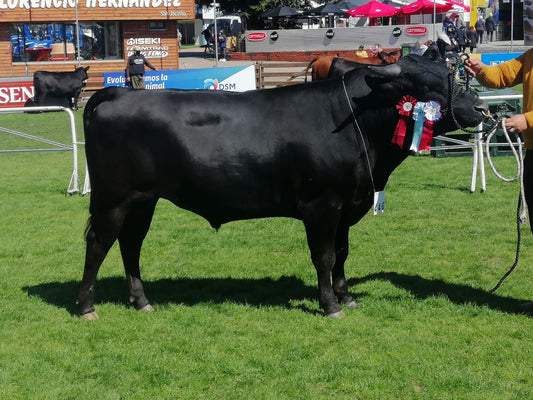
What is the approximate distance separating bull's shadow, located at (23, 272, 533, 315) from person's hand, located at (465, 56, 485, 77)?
2003mm

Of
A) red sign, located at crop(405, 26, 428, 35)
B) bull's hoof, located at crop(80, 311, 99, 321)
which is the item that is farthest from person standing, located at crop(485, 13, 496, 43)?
bull's hoof, located at crop(80, 311, 99, 321)

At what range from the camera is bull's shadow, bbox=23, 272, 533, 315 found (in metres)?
7.05

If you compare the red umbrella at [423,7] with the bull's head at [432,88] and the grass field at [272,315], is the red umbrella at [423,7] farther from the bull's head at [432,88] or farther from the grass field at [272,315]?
the bull's head at [432,88]

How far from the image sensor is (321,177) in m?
6.33

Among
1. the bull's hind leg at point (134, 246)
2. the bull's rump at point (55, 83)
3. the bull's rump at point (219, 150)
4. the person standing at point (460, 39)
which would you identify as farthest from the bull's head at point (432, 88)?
the person standing at point (460, 39)

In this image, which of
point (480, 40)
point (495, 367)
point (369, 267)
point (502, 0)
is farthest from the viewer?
point (502, 0)

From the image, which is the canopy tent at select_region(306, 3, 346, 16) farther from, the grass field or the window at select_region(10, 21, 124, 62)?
the grass field

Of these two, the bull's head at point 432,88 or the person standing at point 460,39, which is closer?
the bull's head at point 432,88

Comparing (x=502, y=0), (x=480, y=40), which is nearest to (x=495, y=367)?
(x=480, y=40)

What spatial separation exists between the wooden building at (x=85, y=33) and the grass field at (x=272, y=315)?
1060 inches

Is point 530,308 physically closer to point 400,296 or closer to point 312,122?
point 400,296

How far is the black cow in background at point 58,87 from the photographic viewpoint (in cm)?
2742

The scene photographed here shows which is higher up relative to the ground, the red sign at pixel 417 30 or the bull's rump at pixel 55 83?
the red sign at pixel 417 30

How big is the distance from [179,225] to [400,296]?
13.4 feet
